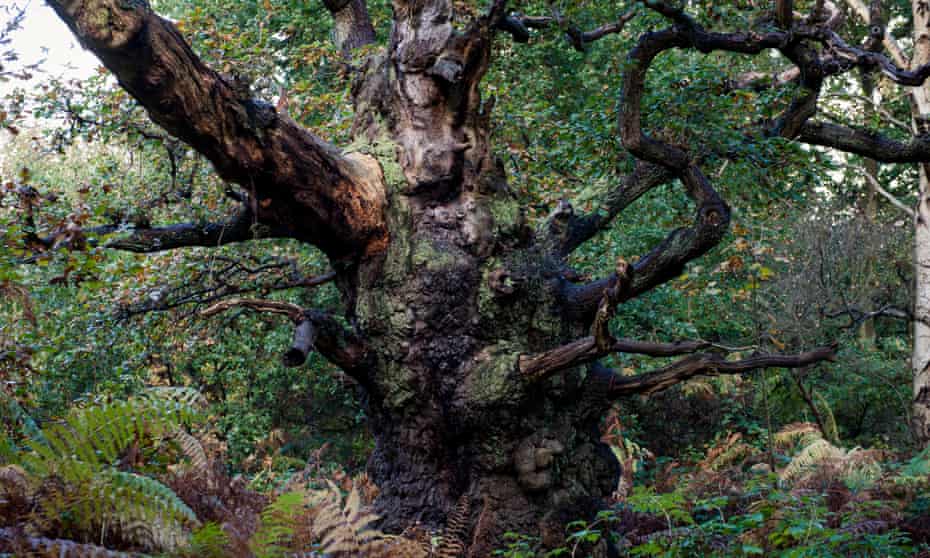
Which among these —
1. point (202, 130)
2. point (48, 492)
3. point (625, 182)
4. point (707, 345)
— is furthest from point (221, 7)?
point (48, 492)

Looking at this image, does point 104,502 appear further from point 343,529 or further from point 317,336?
point 317,336

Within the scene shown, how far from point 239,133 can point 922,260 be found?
10.5m

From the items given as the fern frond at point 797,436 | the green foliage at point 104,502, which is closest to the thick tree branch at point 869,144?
the fern frond at point 797,436

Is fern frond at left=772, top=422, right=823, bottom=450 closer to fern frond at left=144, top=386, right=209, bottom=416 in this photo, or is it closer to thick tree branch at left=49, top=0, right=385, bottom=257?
thick tree branch at left=49, top=0, right=385, bottom=257

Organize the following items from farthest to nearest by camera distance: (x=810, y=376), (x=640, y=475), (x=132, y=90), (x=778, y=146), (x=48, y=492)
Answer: (x=810, y=376)
(x=640, y=475)
(x=778, y=146)
(x=132, y=90)
(x=48, y=492)

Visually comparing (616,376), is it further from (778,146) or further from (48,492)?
(48,492)

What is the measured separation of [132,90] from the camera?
392 centimetres

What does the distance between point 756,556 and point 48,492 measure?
3.23 m

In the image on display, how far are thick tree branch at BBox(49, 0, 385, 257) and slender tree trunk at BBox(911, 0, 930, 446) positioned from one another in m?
9.26

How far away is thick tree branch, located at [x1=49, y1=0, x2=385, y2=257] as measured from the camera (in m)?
3.63

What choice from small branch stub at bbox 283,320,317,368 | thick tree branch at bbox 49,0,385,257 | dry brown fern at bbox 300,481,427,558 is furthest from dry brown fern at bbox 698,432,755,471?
dry brown fern at bbox 300,481,427,558

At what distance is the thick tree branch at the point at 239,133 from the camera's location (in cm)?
363

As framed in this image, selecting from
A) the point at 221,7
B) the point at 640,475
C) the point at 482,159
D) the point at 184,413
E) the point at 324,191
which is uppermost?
the point at 221,7

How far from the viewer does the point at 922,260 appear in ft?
36.9
